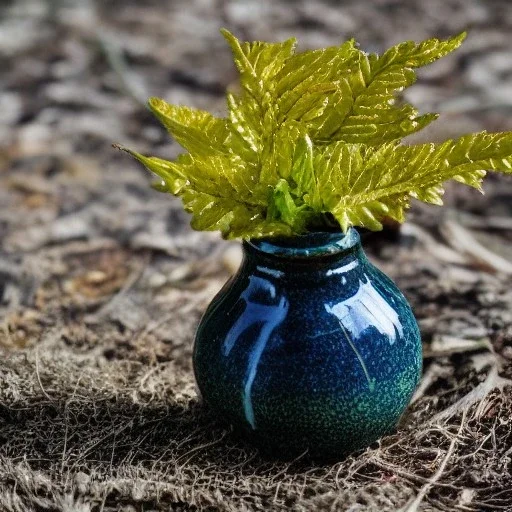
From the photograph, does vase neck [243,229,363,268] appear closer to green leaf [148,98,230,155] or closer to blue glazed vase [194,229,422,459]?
blue glazed vase [194,229,422,459]

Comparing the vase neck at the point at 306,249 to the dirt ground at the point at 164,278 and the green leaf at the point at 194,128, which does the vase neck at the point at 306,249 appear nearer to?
the green leaf at the point at 194,128

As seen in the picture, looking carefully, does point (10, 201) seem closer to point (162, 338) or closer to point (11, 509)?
point (162, 338)

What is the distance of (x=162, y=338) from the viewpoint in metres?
1.53

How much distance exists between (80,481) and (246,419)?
0.74 ft

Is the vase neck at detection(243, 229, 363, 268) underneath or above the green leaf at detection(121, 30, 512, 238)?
underneath

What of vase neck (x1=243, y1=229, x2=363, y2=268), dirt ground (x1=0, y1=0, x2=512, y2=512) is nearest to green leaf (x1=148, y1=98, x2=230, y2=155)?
vase neck (x1=243, y1=229, x2=363, y2=268)

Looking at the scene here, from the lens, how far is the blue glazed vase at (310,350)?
3.46ft

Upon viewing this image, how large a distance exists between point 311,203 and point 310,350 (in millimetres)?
175

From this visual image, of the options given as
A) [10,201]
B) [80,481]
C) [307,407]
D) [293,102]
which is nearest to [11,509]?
[80,481]

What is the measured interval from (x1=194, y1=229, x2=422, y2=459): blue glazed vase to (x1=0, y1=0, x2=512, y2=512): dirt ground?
8 centimetres

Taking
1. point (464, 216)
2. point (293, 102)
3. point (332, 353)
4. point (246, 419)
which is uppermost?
point (293, 102)

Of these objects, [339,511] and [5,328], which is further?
[5,328]

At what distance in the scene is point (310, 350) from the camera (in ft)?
3.46

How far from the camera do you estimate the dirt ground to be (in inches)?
44.2
